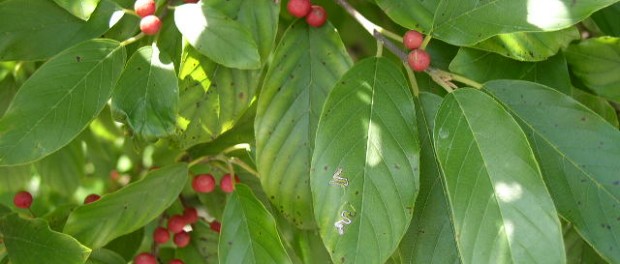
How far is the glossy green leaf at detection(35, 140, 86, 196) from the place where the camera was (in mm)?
1921

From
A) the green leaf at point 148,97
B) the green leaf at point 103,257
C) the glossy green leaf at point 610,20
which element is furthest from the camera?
the glossy green leaf at point 610,20

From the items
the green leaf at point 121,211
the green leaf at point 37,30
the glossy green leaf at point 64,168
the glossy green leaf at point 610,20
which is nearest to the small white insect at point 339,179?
the green leaf at point 121,211

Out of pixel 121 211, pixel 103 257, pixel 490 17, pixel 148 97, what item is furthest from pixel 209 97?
pixel 490 17

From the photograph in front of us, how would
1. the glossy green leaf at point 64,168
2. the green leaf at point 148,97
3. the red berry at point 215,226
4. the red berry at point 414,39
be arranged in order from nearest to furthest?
the green leaf at point 148,97 < the red berry at point 414,39 < the red berry at point 215,226 < the glossy green leaf at point 64,168

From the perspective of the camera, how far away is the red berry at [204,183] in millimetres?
1447

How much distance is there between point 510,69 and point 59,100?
69 centimetres

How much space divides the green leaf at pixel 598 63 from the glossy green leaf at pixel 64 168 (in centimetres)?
122

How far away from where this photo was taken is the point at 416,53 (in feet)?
3.76

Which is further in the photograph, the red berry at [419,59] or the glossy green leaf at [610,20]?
the glossy green leaf at [610,20]

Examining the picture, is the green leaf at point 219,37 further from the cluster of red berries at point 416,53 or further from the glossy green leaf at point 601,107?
the glossy green leaf at point 601,107

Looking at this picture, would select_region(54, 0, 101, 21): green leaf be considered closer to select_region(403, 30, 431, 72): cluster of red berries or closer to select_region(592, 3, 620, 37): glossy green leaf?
select_region(403, 30, 431, 72): cluster of red berries

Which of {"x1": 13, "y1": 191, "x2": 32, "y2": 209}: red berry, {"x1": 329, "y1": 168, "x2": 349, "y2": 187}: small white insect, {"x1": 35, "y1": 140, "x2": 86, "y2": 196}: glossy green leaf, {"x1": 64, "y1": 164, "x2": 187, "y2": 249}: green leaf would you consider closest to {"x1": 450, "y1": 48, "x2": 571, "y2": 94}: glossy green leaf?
{"x1": 329, "y1": 168, "x2": 349, "y2": 187}: small white insect

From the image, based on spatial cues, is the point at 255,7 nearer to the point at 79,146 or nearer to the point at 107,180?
the point at 79,146

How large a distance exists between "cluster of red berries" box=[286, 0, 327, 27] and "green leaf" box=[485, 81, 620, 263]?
1.21 ft
